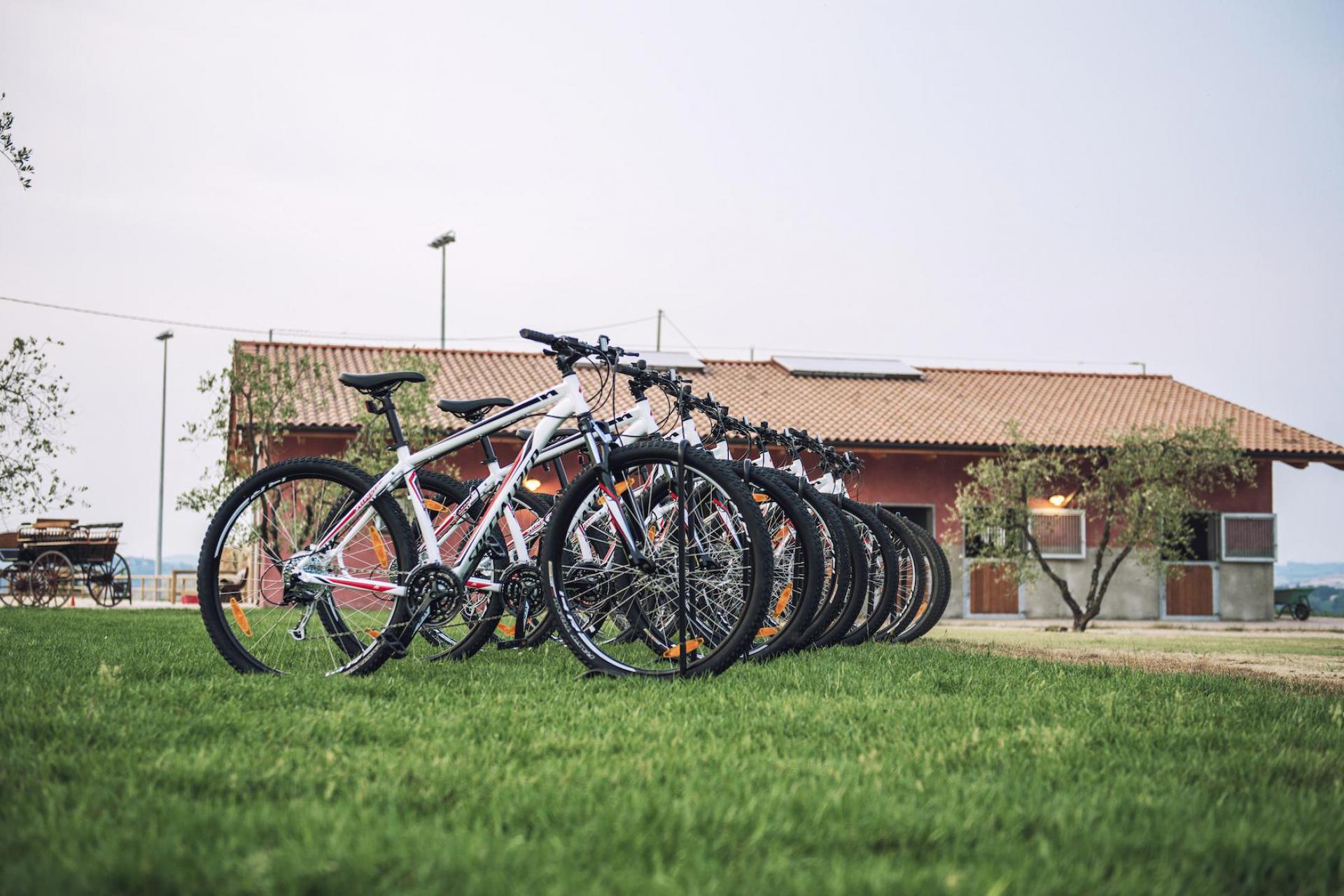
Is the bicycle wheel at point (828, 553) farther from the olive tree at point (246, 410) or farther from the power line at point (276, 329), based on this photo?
the power line at point (276, 329)

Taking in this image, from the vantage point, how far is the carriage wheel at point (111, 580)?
14875mm

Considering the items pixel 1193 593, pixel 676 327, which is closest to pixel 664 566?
pixel 1193 593

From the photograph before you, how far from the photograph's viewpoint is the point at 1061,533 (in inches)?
724

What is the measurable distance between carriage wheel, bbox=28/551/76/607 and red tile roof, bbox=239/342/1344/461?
3.85 meters

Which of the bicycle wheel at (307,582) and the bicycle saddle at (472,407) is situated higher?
the bicycle saddle at (472,407)

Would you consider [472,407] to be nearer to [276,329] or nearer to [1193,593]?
[1193,593]

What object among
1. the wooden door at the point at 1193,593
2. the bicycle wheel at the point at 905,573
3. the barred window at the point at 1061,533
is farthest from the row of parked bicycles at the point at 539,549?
the wooden door at the point at 1193,593

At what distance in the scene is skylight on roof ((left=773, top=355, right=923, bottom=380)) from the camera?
22.6m

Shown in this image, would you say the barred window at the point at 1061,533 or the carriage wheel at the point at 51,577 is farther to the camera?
the barred window at the point at 1061,533

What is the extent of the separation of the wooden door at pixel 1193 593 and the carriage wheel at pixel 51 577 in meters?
16.7

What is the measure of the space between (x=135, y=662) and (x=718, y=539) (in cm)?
224

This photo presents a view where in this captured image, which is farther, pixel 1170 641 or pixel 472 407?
pixel 1170 641

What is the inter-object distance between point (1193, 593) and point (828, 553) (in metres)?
15.8

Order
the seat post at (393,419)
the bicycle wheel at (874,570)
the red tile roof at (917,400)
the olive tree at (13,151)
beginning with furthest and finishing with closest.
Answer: the red tile roof at (917,400) < the olive tree at (13,151) < the bicycle wheel at (874,570) < the seat post at (393,419)
